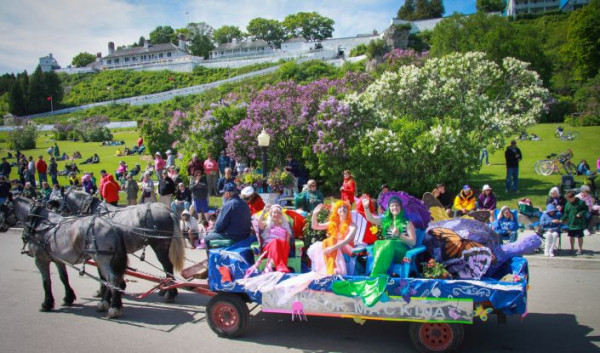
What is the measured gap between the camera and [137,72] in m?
97.1

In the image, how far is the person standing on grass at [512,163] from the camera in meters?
16.1

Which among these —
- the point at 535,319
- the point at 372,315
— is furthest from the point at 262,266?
the point at 535,319

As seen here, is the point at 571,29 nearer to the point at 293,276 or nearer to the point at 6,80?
the point at 293,276

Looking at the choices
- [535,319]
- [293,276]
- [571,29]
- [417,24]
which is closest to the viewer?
[293,276]

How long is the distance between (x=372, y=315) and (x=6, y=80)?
10734cm

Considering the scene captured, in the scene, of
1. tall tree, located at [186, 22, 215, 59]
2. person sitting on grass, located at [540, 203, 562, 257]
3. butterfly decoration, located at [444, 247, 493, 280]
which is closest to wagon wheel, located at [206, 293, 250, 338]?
butterfly decoration, located at [444, 247, 493, 280]

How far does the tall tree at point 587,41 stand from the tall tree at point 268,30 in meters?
80.8

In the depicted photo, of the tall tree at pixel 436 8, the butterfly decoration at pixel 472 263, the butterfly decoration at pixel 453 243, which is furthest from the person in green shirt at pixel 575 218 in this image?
the tall tree at pixel 436 8

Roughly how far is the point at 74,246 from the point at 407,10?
324 feet

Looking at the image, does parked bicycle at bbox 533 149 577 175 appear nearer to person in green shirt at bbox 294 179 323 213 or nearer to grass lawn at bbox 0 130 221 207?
person in green shirt at bbox 294 179 323 213

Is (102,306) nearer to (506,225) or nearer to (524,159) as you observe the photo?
(506,225)

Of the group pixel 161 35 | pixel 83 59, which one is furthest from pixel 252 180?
pixel 83 59

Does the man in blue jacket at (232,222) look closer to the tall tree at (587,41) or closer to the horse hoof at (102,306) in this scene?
the horse hoof at (102,306)

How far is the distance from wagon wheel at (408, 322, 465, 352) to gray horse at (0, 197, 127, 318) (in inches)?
187
